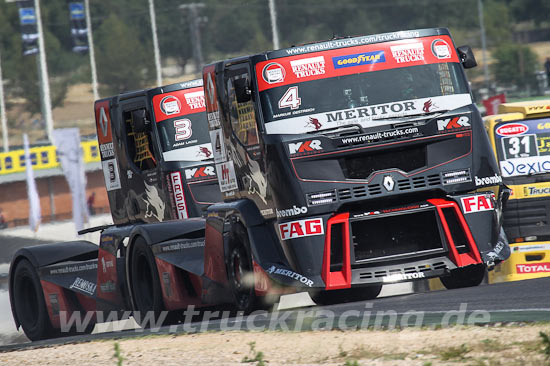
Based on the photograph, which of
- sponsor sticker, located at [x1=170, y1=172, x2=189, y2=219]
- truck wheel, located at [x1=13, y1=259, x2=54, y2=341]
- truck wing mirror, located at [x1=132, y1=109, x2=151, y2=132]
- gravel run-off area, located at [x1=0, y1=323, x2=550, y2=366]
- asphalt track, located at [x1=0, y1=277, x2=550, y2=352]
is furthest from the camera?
truck wheel, located at [x1=13, y1=259, x2=54, y2=341]

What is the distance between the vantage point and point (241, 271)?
1198cm

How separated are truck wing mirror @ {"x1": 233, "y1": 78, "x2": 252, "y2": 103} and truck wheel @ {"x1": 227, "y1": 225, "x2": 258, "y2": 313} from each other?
1.36 metres

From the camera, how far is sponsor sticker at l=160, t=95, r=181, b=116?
1461 centimetres

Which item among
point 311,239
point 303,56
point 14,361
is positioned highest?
point 303,56

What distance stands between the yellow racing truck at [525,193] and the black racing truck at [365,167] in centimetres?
280

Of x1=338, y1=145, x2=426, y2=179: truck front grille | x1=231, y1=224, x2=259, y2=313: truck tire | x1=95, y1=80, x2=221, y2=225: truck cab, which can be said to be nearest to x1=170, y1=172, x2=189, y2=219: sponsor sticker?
x1=95, y1=80, x2=221, y2=225: truck cab

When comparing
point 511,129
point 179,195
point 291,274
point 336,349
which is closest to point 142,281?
point 179,195

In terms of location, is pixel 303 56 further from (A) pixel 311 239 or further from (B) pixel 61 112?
(B) pixel 61 112

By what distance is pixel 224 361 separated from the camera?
28.4 feet

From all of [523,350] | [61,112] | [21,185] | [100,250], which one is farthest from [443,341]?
[61,112]

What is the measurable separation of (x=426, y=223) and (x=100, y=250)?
5.37 metres

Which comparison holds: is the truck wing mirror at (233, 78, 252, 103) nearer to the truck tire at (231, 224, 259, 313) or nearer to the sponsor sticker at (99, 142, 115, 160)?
the truck tire at (231, 224, 259, 313)

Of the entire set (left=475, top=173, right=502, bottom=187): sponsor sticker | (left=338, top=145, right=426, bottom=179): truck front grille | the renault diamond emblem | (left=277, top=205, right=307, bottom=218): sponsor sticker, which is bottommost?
(left=277, top=205, right=307, bottom=218): sponsor sticker

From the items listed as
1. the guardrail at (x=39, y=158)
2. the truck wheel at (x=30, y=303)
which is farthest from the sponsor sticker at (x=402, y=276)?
the guardrail at (x=39, y=158)
